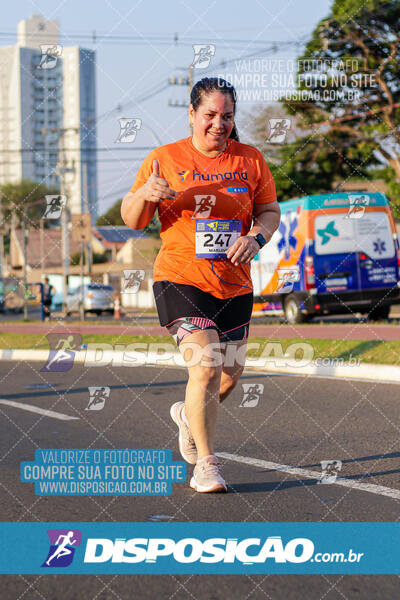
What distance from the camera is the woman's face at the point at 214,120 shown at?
4805 mm

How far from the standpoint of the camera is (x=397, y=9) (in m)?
26.4

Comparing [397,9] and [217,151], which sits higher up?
[397,9]

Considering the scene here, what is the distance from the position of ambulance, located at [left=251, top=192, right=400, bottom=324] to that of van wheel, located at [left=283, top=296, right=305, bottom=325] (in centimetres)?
7

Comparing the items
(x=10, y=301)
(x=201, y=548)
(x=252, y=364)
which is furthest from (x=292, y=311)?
(x=10, y=301)

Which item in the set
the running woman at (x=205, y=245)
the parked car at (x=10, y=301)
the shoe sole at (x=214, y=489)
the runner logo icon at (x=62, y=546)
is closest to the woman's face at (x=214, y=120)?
the running woman at (x=205, y=245)

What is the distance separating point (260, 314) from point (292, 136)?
10.5 m

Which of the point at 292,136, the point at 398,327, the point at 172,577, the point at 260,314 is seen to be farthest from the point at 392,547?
the point at 292,136

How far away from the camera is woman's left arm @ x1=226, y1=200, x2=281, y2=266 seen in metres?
4.64

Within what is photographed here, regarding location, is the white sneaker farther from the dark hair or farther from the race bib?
the dark hair

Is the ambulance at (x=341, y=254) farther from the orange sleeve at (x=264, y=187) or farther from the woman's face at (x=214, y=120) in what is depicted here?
the woman's face at (x=214, y=120)

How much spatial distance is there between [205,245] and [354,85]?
2382cm

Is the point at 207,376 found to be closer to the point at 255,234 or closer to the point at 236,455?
the point at 255,234

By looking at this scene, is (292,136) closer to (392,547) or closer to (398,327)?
(398,327)

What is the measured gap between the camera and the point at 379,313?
63.9ft
